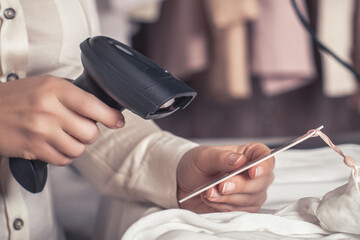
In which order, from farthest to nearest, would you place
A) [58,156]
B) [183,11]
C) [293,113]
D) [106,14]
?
[293,113], [183,11], [106,14], [58,156]

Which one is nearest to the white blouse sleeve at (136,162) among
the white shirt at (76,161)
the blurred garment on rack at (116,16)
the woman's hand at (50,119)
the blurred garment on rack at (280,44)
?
the white shirt at (76,161)

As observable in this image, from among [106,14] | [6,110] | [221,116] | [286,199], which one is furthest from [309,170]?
[221,116]

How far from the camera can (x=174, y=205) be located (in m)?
0.44

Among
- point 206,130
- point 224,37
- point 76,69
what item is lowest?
point 206,130

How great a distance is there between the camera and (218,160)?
0.39 meters

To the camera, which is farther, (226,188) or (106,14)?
(106,14)

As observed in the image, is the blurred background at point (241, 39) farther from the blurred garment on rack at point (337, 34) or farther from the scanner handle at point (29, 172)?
the scanner handle at point (29, 172)

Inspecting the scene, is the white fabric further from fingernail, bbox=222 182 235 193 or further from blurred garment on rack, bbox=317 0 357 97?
blurred garment on rack, bbox=317 0 357 97

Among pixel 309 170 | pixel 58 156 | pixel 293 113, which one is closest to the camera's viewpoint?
pixel 58 156

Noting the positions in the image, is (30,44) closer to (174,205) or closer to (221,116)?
(174,205)

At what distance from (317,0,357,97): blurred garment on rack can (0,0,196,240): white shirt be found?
0.75 meters

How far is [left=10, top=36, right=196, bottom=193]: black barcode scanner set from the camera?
12.7 inches

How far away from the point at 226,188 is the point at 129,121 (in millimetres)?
174

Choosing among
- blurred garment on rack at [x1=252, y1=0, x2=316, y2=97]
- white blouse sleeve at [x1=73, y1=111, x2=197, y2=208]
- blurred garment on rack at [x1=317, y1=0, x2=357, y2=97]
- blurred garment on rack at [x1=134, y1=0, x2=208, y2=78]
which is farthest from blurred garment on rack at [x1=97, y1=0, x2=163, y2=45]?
white blouse sleeve at [x1=73, y1=111, x2=197, y2=208]
